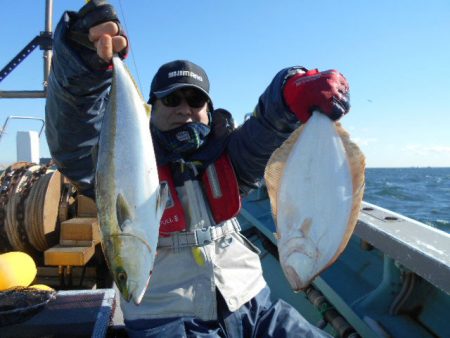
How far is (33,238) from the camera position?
4.80m

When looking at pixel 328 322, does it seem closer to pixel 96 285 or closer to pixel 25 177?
pixel 96 285

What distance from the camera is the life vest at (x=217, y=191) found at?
8.04 feet

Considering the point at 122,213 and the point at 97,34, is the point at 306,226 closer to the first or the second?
the point at 122,213

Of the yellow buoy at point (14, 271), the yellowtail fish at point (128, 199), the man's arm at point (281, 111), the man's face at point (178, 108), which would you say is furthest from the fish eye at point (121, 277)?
the yellow buoy at point (14, 271)

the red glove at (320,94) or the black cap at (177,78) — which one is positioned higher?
the black cap at (177,78)

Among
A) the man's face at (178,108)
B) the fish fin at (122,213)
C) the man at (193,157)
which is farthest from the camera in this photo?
the man's face at (178,108)

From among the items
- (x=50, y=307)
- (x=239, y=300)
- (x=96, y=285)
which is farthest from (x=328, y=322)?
A: (x=96, y=285)

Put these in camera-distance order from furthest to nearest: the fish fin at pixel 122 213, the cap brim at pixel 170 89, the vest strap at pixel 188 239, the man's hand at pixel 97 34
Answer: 1. the cap brim at pixel 170 89
2. the vest strap at pixel 188 239
3. the man's hand at pixel 97 34
4. the fish fin at pixel 122 213

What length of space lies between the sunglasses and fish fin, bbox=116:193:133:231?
1.21m

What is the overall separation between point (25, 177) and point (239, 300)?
3.91m

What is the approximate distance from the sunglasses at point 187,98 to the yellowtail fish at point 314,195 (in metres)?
1.03

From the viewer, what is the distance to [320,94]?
5.97 ft

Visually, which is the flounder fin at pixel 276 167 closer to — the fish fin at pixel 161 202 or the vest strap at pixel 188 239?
the fish fin at pixel 161 202

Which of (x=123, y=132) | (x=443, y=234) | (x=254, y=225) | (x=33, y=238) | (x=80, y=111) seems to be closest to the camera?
(x=123, y=132)
